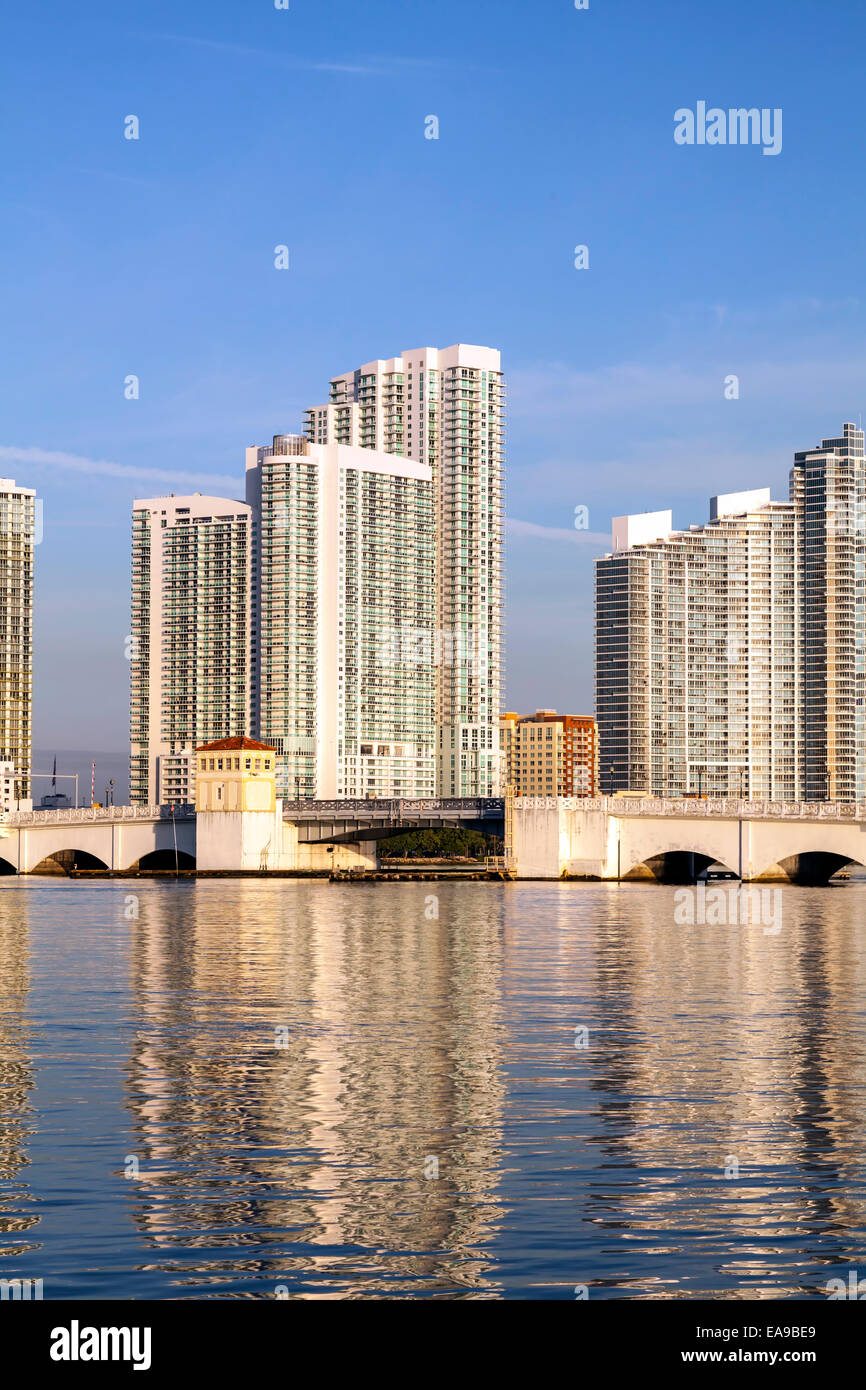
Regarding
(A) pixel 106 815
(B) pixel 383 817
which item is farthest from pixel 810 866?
(A) pixel 106 815

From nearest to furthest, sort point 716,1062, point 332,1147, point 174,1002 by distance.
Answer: point 332,1147 < point 716,1062 < point 174,1002

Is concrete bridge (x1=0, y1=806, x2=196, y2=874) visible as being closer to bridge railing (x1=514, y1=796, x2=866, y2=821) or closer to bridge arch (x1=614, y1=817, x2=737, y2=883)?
bridge railing (x1=514, y1=796, x2=866, y2=821)

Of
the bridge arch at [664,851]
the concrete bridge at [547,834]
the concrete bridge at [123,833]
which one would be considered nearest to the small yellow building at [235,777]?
the concrete bridge at [547,834]

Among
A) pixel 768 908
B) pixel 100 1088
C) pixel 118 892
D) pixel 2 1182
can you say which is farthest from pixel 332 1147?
pixel 118 892

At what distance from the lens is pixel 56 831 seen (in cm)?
19762

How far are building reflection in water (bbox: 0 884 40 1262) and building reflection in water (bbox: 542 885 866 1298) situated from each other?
7130 mm

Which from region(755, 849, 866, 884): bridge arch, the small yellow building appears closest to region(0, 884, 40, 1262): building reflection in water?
region(755, 849, 866, 884): bridge arch

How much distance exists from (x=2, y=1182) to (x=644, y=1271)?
9.93m

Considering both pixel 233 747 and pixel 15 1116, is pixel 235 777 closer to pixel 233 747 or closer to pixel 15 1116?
pixel 233 747

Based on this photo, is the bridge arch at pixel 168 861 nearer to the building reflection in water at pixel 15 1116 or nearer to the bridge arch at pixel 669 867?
the bridge arch at pixel 669 867

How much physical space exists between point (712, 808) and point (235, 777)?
55.9 m

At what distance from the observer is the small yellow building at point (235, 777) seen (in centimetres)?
18750

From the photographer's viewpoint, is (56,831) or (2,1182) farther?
(56,831)
